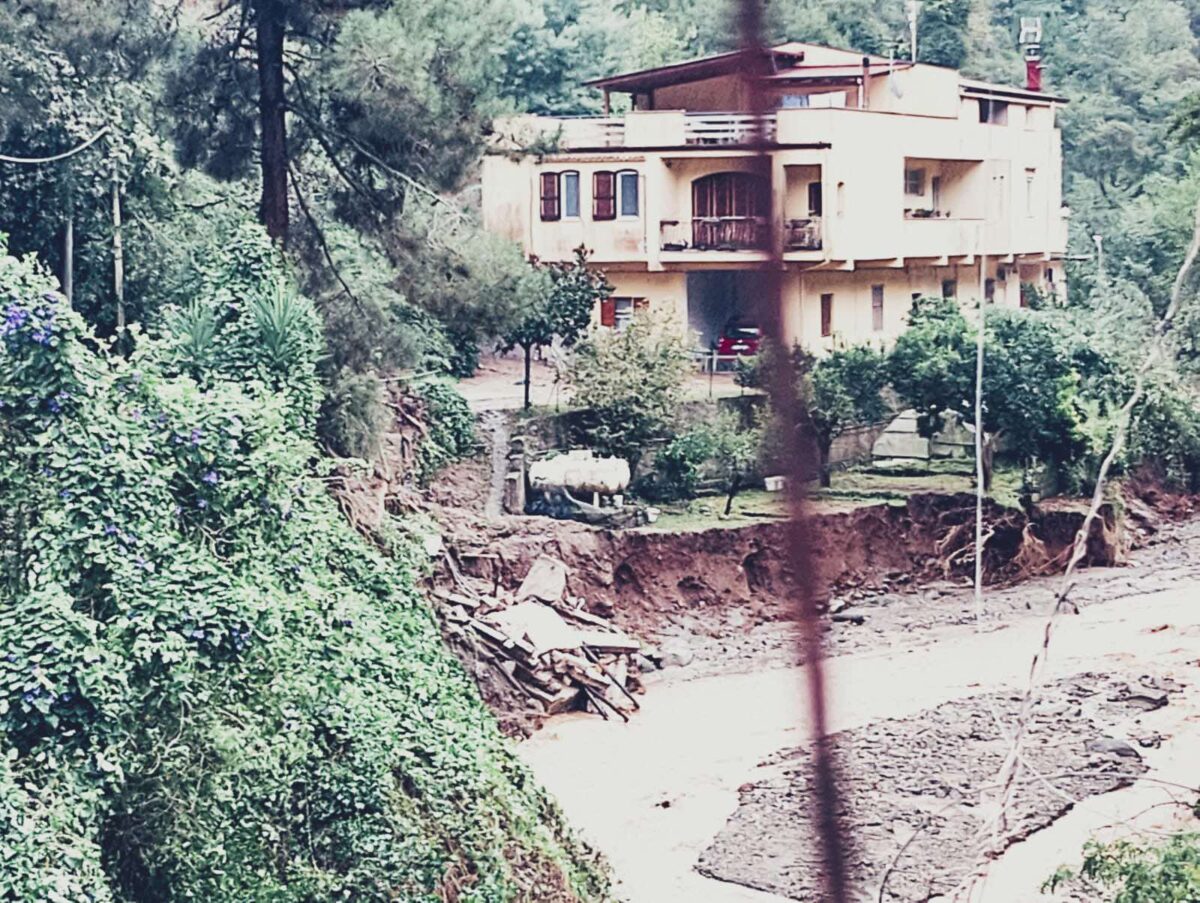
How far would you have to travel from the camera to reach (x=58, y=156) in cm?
1120

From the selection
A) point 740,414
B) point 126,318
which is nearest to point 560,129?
point 126,318

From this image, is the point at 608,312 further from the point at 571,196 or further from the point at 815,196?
the point at 815,196

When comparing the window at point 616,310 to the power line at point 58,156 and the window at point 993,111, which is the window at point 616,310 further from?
the power line at point 58,156

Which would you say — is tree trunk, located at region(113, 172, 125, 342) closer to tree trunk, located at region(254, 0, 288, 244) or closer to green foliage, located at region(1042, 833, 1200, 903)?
tree trunk, located at region(254, 0, 288, 244)

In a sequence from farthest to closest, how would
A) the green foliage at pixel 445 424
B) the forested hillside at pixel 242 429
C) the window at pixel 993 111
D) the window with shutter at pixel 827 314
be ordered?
1. the window at pixel 993 111
2. the window with shutter at pixel 827 314
3. the green foliage at pixel 445 424
4. the forested hillside at pixel 242 429

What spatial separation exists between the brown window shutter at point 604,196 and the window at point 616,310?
3.36 feet

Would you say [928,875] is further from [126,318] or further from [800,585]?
[800,585]

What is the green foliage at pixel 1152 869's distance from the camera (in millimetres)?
5391

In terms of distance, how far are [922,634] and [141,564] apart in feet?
35.8

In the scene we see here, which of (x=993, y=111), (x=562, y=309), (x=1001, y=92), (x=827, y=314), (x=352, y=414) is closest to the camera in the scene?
(x=352, y=414)

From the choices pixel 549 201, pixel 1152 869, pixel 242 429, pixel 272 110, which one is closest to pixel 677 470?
pixel 549 201

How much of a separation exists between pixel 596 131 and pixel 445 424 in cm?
507

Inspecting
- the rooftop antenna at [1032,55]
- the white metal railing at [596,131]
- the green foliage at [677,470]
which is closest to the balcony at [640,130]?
the white metal railing at [596,131]

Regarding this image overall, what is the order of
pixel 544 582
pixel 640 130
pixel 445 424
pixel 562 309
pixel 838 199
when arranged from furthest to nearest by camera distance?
1. pixel 640 130
2. pixel 562 309
3. pixel 838 199
4. pixel 445 424
5. pixel 544 582
